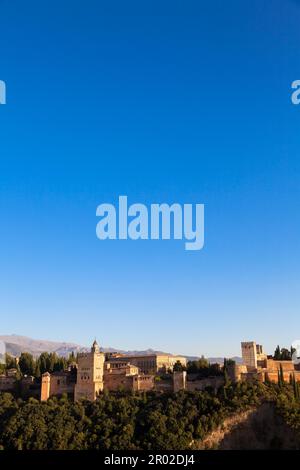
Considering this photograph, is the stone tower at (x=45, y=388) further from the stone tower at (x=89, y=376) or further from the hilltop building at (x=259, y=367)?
the hilltop building at (x=259, y=367)

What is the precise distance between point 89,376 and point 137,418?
2951 mm

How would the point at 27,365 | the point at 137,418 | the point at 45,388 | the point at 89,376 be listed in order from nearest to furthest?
the point at 137,418 < the point at 89,376 < the point at 45,388 < the point at 27,365

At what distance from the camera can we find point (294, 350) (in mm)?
23719

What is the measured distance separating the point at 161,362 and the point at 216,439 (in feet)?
22.7

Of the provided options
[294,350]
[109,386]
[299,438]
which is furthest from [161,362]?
[299,438]

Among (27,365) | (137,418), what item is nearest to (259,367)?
(137,418)

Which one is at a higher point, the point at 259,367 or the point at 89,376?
the point at 259,367

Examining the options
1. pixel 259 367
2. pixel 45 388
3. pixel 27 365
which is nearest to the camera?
pixel 45 388

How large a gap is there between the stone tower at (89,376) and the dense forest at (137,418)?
16.3 inches

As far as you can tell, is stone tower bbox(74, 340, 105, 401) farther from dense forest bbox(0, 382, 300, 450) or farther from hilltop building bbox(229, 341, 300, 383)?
hilltop building bbox(229, 341, 300, 383)

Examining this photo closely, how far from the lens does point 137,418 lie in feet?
62.1

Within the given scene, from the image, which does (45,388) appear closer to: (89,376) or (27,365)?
(89,376)
